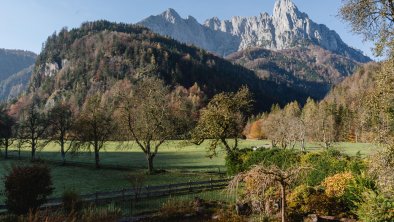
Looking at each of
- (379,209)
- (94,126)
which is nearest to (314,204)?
(379,209)

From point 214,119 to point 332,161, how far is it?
22298mm

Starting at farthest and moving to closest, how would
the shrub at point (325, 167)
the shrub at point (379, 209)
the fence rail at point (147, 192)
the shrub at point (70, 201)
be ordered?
the fence rail at point (147, 192)
the shrub at point (325, 167)
the shrub at point (70, 201)
the shrub at point (379, 209)

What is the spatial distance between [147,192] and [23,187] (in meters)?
13.2

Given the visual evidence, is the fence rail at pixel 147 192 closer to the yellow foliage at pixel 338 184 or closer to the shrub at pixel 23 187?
the shrub at pixel 23 187

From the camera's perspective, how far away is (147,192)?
33.3m

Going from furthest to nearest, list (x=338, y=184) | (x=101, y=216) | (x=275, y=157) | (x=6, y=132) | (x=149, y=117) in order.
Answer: (x=6, y=132)
(x=149, y=117)
(x=275, y=157)
(x=101, y=216)
(x=338, y=184)

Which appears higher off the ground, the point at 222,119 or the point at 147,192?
the point at 222,119

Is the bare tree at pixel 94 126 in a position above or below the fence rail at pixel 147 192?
above

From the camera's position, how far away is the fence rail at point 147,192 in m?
29.3

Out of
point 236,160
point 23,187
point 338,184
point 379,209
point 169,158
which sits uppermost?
point 23,187

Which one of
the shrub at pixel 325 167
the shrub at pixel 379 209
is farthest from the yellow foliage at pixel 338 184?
the shrub at pixel 379 209

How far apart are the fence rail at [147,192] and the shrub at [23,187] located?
13.0 feet

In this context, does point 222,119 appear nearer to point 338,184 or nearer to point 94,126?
point 94,126

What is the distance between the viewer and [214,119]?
4822 centimetres
